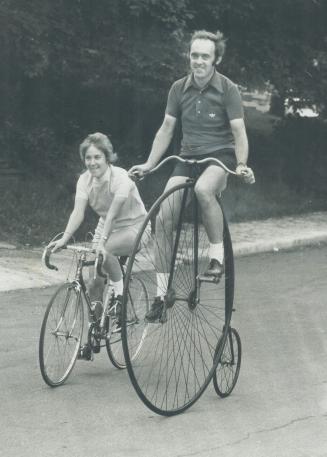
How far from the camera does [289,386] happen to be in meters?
7.11

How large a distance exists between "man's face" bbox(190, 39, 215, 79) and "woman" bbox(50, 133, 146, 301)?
2.56ft

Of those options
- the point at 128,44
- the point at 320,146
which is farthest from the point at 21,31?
the point at 320,146

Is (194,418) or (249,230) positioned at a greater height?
(194,418)

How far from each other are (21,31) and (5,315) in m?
6.29

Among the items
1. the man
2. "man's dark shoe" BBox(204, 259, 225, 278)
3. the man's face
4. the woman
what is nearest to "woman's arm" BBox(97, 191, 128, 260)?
the woman

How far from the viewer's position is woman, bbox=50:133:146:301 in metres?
7.01

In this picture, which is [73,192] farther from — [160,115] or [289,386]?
[289,386]

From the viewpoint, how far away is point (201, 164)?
6.85 metres

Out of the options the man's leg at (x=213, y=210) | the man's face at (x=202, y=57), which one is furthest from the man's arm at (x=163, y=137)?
the man's leg at (x=213, y=210)

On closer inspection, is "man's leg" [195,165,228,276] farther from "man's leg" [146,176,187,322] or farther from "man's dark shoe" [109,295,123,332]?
"man's dark shoe" [109,295,123,332]

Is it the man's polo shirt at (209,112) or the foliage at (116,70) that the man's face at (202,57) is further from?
the foliage at (116,70)

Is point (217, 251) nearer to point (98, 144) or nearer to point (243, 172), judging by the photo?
point (243, 172)

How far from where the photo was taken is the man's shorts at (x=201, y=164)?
6.79 m

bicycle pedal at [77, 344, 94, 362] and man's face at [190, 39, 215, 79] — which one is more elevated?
man's face at [190, 39, 215, 79]
